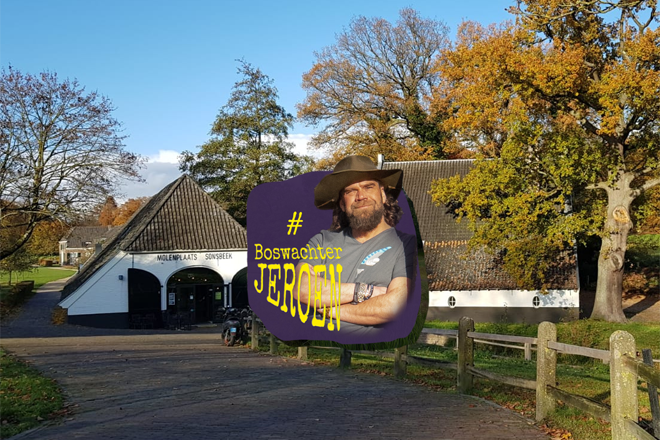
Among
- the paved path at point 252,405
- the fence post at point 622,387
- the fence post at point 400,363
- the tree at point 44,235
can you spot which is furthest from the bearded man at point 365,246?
the tree at point 44,235

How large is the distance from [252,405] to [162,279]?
27.6 metres

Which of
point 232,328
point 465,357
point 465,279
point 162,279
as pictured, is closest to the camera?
point 465,357

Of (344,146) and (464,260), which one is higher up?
(344,146)

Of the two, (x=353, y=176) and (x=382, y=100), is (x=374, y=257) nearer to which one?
(x=353, y=176)

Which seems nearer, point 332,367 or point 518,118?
point 332,367

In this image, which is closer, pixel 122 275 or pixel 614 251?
pixel 614 251

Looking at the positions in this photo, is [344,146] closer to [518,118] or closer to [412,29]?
[412,29]

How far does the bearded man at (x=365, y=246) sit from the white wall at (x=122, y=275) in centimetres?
3123

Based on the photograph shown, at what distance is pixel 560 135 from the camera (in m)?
33.1

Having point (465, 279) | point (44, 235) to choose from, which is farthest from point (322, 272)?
point (44, 235)

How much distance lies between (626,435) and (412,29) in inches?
1938

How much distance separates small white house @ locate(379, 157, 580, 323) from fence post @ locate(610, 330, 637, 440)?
99.9 ft

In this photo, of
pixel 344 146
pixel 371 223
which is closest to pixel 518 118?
pixel 344 146

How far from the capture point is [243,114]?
1982 inches
